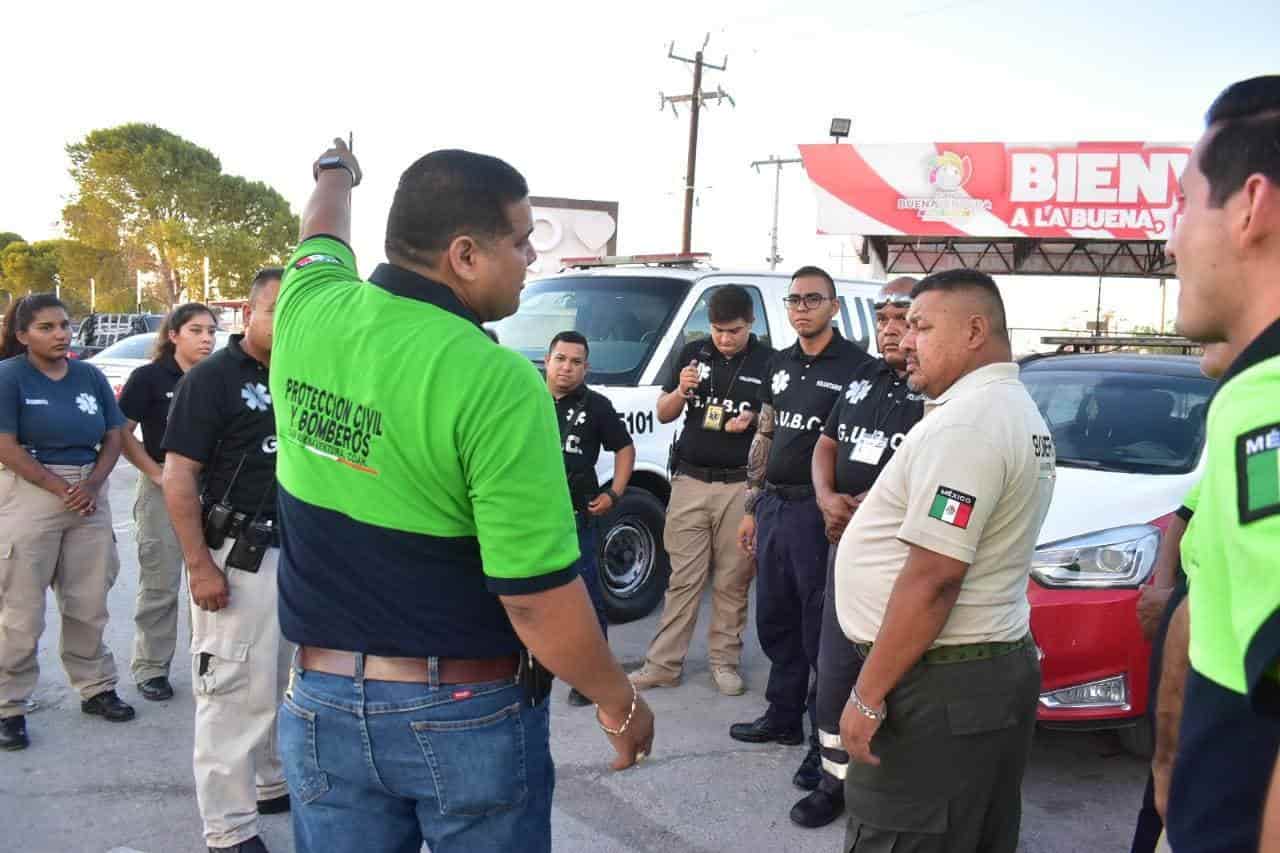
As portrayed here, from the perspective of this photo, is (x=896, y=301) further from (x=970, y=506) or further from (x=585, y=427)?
(x=970, y=506)

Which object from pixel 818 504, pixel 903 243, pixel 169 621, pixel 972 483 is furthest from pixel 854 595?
pixel 903 243

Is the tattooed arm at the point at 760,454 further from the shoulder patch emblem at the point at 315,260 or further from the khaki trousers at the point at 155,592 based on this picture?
the shoulder patch emblem at the point at 315,260

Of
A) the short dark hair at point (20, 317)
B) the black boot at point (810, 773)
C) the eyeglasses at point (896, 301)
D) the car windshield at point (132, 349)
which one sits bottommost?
the black boot at point (810, 773)

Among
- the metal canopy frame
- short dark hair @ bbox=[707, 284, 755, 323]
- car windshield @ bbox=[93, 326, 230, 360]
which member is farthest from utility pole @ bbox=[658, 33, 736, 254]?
short dark hair @ bbox=[707, 284, 755, 323]

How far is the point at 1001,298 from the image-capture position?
264 cm

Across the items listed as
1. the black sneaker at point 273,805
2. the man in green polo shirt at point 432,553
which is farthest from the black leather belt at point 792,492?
the man in green polo shirt at point 432,553

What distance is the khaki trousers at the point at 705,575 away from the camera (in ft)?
18.1

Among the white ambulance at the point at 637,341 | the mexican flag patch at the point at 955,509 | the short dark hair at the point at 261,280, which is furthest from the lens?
the white ambulance at the point at 637,341

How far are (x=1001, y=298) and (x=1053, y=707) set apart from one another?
2.19 metres

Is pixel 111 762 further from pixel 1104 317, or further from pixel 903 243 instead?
pixel 1104 317

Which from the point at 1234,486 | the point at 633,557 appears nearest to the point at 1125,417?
the point at 633,557

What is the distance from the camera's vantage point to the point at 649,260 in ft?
25.0

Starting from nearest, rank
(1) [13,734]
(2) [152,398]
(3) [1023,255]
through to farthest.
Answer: (1) [13,734], (2) [152,398], (3) [1023,255]

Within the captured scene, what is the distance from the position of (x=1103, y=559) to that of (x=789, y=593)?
1.34 meters
